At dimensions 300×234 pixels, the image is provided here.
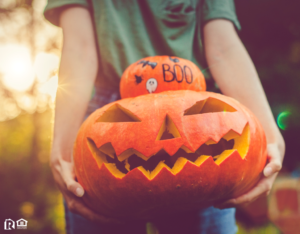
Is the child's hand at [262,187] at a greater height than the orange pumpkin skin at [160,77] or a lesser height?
lesser

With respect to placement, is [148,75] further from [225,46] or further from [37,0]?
[37,0]

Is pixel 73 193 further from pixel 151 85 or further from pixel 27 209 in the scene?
pixel 27 209

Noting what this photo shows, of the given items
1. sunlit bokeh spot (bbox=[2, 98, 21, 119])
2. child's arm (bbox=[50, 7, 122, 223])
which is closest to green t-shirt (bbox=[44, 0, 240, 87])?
child's arm (bbox=[50, 7, 122, 223])

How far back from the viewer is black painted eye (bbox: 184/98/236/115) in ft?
3.80

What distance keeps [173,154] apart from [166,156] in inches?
4.1

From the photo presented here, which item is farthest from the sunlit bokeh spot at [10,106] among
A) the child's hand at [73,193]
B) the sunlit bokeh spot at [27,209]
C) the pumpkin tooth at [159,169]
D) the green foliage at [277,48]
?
the pumpkin tooth at [159,169]

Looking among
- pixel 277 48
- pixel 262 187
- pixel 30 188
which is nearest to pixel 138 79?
pixel 262 187

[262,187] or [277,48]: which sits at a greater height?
[277,48]

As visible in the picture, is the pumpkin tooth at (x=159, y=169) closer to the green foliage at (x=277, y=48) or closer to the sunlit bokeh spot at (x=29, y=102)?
the green foliage at (x=277, y=48)

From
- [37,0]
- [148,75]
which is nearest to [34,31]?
[37,0]

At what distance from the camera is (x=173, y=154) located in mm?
983

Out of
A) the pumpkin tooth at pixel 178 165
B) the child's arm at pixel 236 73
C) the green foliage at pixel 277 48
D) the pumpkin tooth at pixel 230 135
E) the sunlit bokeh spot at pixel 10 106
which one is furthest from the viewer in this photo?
the sunlit bokeh spot at pixel 10 106

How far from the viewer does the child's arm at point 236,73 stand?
138 cm

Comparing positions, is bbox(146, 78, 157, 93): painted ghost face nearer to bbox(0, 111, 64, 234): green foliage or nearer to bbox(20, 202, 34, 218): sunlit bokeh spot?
bbox(0, 111, 64, 234): green foliage
